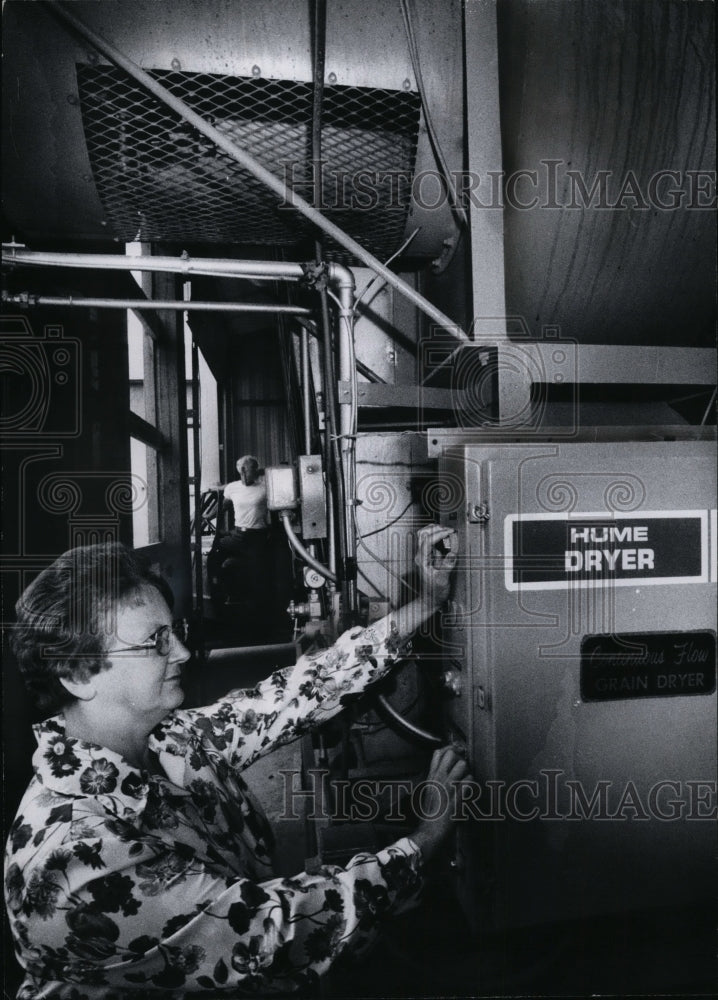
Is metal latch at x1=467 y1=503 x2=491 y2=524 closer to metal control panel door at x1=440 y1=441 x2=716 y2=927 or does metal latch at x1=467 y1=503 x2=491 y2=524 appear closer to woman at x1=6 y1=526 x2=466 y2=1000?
metal control panel door at x1=440 y1=441 x2=716 y2=927

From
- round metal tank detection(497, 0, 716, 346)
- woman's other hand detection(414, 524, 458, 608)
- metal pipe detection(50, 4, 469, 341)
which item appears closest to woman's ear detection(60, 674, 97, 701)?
woman's other hand detection(414, 524, 458, 608)

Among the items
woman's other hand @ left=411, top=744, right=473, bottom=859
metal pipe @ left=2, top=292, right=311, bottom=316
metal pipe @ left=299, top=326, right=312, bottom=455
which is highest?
metal pipe @ left=2, top=292, right=311, bottom=316

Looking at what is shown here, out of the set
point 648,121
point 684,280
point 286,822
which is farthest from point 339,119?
point 286,822

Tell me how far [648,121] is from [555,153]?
20 cm

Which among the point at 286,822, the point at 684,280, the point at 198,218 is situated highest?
the point at 198,218

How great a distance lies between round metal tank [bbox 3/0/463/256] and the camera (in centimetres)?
103

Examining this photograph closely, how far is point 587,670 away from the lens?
1.04m

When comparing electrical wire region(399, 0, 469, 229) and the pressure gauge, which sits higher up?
electrical wire region(399, 0, 469, 229)

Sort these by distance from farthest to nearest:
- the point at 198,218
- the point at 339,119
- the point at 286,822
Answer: the point at 286,822
the point at 198,218
the point at 339,119

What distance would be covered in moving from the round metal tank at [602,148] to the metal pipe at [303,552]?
657 millimetres

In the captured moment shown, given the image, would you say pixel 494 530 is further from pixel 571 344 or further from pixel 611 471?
pixel 571 344

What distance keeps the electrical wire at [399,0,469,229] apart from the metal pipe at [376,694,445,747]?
1044 mm

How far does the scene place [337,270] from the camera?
1286 millimetres

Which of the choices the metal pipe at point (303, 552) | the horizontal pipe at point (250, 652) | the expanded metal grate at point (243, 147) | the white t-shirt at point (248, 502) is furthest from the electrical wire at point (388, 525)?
the expanded metal grate at point (243, 147)
